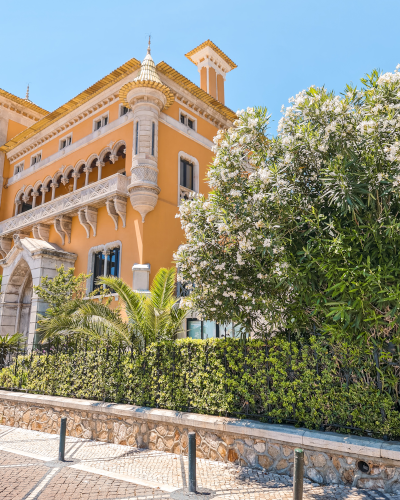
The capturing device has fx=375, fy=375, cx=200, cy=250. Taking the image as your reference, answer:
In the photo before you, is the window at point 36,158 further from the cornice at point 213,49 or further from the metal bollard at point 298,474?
Result: the metal bollard at point 298,474

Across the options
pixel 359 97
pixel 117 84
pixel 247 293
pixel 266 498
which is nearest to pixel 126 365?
pixel 247 293

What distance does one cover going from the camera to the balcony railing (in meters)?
15.8

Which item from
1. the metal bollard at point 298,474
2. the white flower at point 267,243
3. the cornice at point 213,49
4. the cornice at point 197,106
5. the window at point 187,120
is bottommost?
the metal bollard at point 298,474

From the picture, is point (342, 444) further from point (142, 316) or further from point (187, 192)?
point (187, 192)

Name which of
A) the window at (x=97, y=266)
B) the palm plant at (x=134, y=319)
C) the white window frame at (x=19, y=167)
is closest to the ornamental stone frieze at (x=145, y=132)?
the window at (x=97, y=266)

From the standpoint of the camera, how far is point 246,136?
6055 mm

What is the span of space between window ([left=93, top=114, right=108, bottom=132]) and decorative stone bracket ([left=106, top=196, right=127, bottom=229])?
4.91 meters

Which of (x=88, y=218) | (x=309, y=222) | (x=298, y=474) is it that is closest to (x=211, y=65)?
(x=88, y=218)

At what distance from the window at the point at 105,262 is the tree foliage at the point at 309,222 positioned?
32.7 ft

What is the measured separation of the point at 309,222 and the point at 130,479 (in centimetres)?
454

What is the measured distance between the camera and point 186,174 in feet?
60.3

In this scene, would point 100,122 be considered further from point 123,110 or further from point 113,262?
point 113,262

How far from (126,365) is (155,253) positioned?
7.70 metres

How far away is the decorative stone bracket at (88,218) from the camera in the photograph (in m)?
17.1
